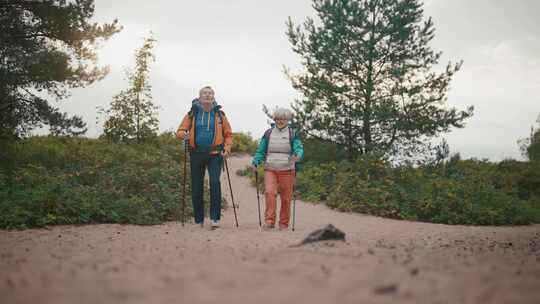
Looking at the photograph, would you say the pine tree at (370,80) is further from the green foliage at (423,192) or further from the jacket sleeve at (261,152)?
the jacket sleeve at (261,152)

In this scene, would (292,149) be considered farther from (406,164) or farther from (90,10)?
(90,10)

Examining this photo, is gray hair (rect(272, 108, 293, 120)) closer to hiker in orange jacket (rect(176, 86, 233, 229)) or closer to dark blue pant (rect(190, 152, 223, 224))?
hiker in orange jacket (rect(176, 86, 233, 229))

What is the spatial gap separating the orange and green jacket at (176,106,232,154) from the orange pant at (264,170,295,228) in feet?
3.13

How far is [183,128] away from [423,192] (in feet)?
23.4

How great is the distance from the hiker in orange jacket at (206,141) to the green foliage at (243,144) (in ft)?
41.3

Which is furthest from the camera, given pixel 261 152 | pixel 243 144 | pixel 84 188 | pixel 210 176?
pixel 243 144

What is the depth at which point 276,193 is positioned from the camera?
7184 mm

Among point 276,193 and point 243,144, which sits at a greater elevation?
point 243,144

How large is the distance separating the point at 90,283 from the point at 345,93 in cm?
1234

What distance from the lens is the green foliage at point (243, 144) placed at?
19719mm

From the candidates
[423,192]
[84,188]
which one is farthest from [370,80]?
[84,188]

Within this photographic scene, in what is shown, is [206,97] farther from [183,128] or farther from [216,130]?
[183,128]

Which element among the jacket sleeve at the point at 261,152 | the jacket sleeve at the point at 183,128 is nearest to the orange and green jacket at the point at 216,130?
the jacket sleeve at the point at 183,128

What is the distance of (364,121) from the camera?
45.4ft
